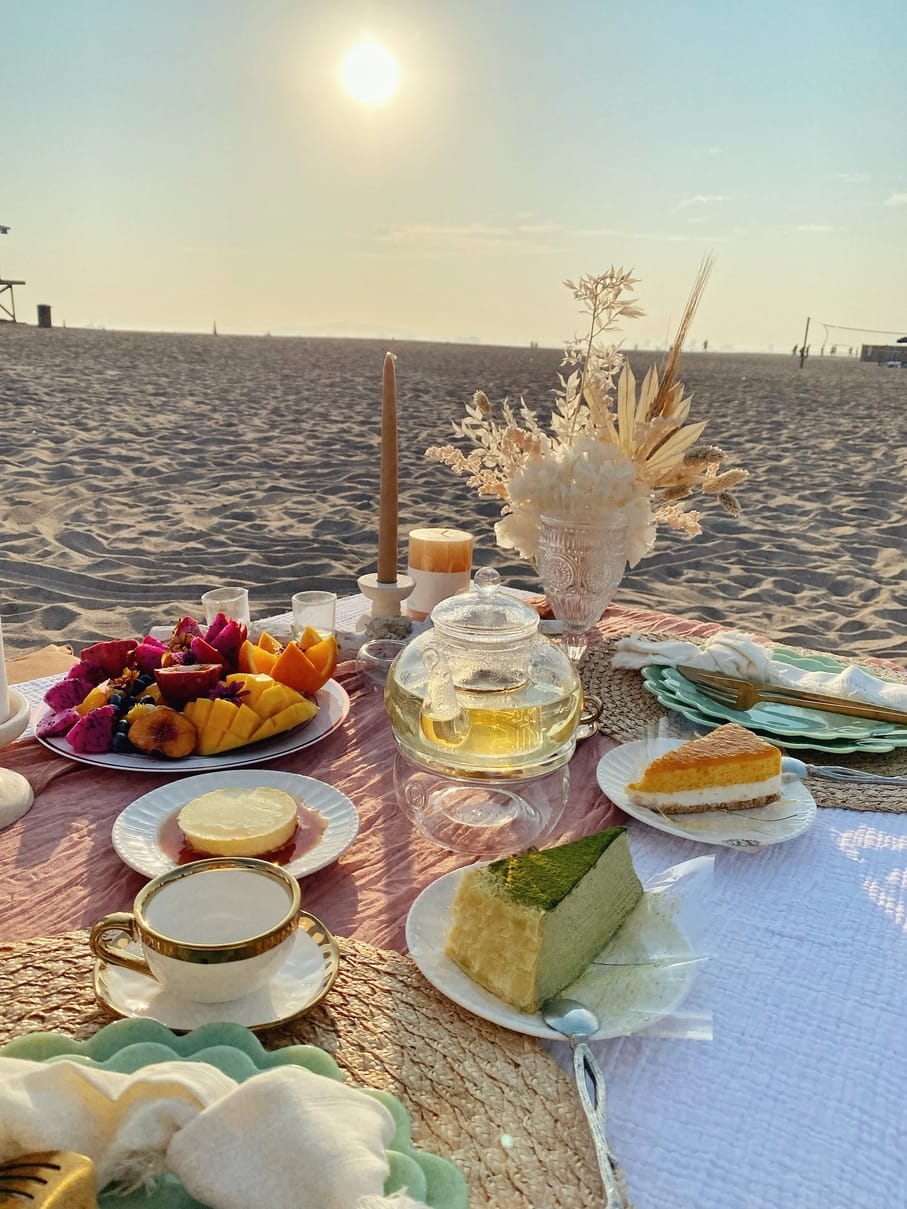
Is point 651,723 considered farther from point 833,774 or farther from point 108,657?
point 108,657

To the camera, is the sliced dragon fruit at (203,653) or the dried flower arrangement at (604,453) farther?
the dried flower arrangement at (604,453)

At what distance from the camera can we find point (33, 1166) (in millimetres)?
536

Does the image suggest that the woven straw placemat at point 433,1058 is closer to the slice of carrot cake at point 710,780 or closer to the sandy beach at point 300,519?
the slice of carrot cake at point 710,780

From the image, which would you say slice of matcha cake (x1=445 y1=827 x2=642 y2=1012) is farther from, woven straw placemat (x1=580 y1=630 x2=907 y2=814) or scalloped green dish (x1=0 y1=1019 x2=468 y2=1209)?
woven straw placemat (x1=580 y1=630 x2=907 y2=814)

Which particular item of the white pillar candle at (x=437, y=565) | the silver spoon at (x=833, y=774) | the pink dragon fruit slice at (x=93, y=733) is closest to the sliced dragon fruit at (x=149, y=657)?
the pink dragon fruit slice at (x=93, y=733)

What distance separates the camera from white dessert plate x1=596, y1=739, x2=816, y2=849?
1188mm

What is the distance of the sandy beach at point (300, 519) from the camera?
4371 millimetres

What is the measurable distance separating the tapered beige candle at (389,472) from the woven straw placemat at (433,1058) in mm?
981

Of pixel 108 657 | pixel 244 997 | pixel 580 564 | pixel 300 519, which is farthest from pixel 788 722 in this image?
pixel 300 519

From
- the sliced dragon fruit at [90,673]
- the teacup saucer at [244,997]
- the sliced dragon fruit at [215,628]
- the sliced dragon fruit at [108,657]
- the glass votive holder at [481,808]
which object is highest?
the sliced dragon fruit at [215,628]

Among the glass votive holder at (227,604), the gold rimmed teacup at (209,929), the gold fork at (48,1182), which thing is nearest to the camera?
the gold fork at (48,1182)

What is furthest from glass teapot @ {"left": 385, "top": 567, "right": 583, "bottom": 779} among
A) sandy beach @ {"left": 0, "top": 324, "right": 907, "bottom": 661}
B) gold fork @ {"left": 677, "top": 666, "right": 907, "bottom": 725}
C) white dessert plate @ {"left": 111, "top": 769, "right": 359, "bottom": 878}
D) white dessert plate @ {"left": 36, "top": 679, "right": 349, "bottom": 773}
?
sandy beach @ {"left": 0, "top": 324, "right": 907, "bottom": 661}

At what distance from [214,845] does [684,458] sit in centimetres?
116

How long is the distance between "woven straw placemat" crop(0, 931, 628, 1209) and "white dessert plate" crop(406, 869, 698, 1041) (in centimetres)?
2
